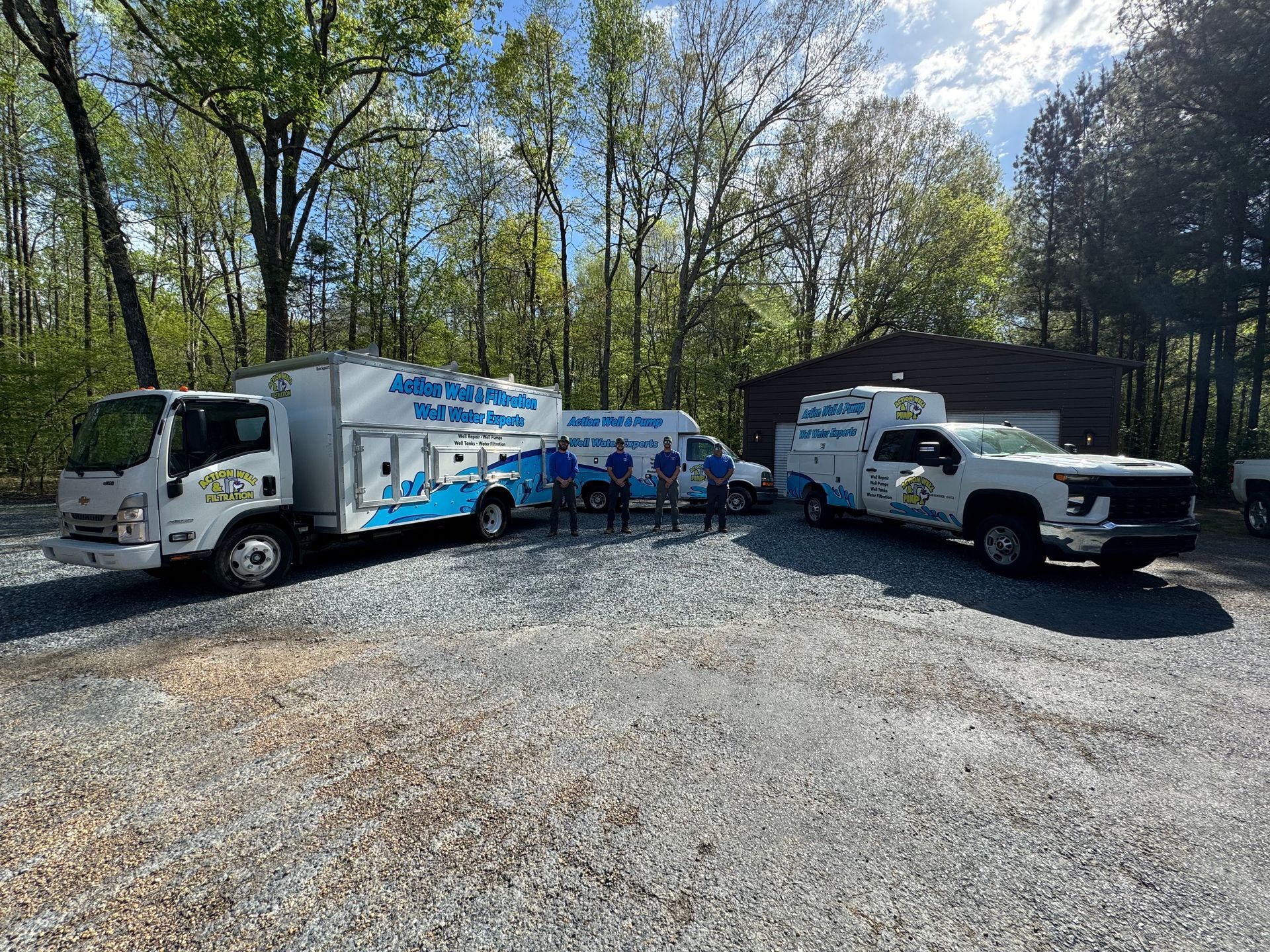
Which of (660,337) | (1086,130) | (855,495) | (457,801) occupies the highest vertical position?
(1086,130)

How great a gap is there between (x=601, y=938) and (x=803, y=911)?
0.75m

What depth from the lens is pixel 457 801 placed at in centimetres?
262

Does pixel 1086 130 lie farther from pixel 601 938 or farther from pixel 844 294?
pixel 601 938

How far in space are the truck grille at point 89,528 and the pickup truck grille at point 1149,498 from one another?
10837mm

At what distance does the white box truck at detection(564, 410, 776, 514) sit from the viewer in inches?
517

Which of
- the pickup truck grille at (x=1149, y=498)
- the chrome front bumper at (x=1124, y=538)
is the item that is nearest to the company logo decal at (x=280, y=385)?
the chrome front bumper at (x=1124, y=538)

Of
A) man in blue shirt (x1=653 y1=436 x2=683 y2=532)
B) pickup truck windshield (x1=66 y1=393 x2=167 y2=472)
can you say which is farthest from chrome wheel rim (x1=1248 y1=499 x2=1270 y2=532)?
pickup truck windshield (x1=66 y1=393 x2=167 y2=472)

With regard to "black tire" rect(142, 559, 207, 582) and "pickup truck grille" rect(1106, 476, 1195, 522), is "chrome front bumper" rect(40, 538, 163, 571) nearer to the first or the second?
"black tire" rect(142, 559, 207, 582)

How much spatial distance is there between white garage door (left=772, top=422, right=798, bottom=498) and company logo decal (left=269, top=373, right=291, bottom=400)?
13347 millimetres

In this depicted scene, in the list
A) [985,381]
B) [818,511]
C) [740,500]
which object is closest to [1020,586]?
[818,511]

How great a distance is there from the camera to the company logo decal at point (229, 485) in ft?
19.6

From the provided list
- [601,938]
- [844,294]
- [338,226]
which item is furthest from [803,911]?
[844,294]

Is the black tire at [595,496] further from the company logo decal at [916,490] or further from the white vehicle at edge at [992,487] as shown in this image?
the company logo decal at [916,490]

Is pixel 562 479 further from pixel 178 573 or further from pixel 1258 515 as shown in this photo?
pixel 1258 515
